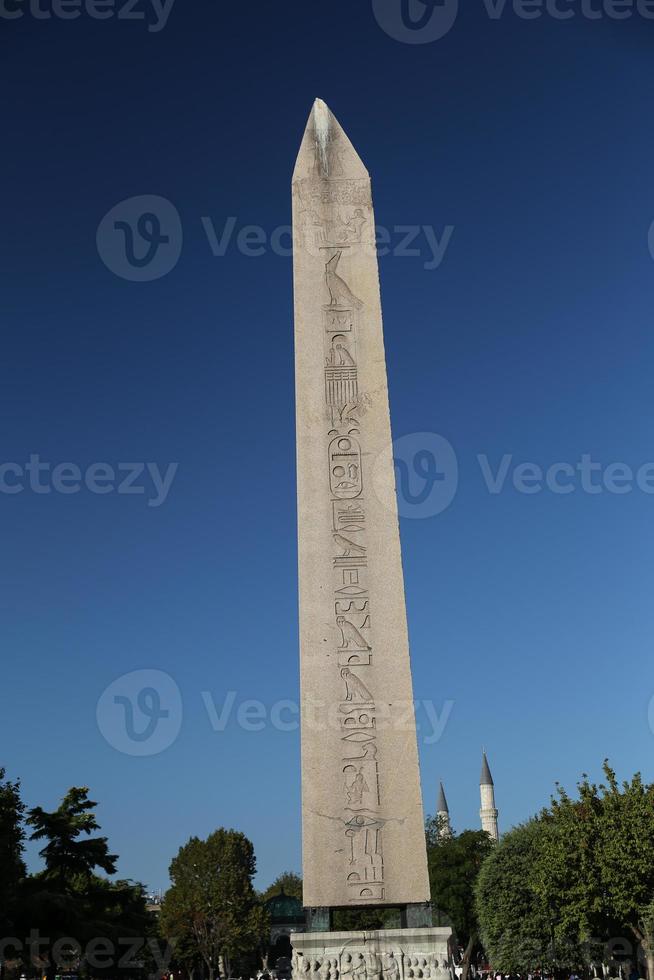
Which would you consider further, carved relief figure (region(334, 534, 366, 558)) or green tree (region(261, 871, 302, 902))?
green tree (region(261, 871, 302, 902))

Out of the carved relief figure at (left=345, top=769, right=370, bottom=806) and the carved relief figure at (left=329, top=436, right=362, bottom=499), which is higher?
the carved relief figure at (left=329, top=436, right=362, bottom=499)

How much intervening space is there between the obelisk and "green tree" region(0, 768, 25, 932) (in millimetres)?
16586

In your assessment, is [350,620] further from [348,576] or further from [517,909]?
[517,909]

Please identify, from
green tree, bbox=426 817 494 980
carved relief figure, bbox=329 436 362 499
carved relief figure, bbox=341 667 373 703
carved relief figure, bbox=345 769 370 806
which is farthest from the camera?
green tree, bbox=426 817 494 980

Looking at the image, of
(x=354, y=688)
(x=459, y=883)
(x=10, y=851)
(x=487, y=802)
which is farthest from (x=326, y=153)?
(x=487, y=802)

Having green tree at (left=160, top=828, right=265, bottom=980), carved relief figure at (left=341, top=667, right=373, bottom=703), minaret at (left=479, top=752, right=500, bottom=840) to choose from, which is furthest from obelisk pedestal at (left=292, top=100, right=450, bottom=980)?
minaret at (left=479, top=752, right=500, bottom=840)

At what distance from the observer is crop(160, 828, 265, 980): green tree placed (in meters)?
55.8

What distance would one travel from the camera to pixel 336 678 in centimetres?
1021

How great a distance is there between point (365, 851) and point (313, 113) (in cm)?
951

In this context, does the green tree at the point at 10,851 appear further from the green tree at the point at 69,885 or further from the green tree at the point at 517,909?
the green tree at the point at 517,909

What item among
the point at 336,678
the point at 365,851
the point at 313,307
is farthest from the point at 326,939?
the point at 313,307

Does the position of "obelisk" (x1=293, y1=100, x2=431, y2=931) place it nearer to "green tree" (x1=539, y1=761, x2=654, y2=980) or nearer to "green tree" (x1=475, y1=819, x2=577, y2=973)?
"green tree" (x1=539, y1=761, x2=654, y2=980)

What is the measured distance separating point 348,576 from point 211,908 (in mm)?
51419

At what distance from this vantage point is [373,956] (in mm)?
9617
